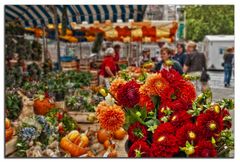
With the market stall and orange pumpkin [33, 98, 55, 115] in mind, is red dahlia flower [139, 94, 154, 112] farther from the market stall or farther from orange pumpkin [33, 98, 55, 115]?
orange pumpkin [33, 98, 55, 115]

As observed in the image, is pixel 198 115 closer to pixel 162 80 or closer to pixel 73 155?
pixel 162 80

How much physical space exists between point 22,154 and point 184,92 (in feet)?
Result: 6.45

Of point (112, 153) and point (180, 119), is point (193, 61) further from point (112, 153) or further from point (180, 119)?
point (180, 119)

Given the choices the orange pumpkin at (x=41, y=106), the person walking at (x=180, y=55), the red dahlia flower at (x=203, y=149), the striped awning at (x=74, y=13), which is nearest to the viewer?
the red dahlia flower at (x=203, y=149)

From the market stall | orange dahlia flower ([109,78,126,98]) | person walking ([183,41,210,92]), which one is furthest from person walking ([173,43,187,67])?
orange dahlia flower ([109,78,126,98])

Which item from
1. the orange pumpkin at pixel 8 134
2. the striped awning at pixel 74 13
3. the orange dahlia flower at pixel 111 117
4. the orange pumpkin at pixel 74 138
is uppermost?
the striped awning at pixel 74 13

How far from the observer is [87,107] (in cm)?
552

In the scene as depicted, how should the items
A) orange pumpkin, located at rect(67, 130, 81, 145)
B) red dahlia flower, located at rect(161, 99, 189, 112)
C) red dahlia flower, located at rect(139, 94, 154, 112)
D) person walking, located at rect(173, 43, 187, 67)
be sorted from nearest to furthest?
1. red dahlia flower, located at rect(161, 99, 189, 112)
2. red dahlia flower, located at rect(139, 94, 154, 112)
3. orange pumpkin, located at rect(67, 130, 81, 145)
4. person walking, located at rect(173, 43, 187, 67)

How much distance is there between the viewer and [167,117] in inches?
80.5

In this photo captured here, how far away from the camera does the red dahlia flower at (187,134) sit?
6.30 ft

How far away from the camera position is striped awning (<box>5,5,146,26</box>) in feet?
27.9

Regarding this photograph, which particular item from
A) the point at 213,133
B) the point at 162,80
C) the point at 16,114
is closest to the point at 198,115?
the point at 213,133

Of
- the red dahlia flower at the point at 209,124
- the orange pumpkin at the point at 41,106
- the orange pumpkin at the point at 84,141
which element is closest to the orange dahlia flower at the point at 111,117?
the red dahlia flower at the point at 209,124

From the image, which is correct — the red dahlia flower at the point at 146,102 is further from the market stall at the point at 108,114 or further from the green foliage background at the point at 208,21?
the green foliage background at the point at 208,21
